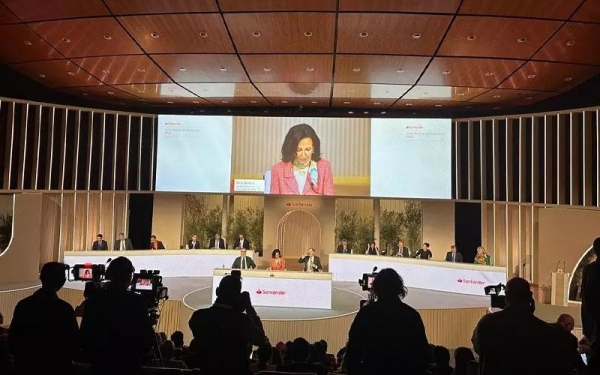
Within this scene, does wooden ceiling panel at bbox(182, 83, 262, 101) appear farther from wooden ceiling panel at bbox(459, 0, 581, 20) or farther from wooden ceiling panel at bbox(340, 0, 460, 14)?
wooden ceiling panel at bbox(459, 0, 581, 20)

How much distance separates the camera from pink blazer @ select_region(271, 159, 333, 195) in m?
11.3

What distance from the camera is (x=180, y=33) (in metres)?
6.57

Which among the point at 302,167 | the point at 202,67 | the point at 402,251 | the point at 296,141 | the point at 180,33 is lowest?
the point at 402,251

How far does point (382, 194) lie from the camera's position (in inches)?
438

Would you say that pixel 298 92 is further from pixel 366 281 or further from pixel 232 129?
pixel 366 281

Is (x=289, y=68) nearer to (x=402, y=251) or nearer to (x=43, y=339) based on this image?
(x=402, y=251)

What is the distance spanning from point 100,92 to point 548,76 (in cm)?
984

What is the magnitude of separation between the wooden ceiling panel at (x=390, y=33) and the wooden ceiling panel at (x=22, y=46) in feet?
15.7

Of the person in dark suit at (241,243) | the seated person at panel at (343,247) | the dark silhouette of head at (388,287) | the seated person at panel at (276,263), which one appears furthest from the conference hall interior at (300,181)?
the seated person at panel at (276,263)

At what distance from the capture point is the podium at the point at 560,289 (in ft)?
27.4

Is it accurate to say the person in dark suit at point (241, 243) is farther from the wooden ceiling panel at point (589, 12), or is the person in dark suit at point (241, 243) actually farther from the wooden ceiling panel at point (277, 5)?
the wooden ceiling panel at point (589, 12)

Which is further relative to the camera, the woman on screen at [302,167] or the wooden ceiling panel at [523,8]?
the woman on screen at [302,167]

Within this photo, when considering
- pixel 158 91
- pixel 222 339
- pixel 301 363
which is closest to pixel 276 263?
pixel 158 91

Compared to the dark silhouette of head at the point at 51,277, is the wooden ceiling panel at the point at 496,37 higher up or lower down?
higher up
